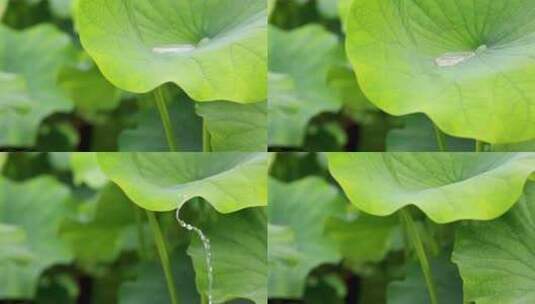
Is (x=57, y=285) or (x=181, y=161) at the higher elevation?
(x=181, y=161)

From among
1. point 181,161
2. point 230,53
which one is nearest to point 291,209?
point 181,161

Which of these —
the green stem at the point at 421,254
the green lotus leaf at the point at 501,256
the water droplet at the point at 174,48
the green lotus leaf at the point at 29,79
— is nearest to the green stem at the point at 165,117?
the water droplet at the point at 174,48

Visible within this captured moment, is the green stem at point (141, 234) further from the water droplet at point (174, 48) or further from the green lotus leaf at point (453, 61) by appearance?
the green lotus leaf at point (453, 61)

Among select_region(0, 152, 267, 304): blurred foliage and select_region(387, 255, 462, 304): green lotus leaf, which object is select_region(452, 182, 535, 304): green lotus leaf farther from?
select_region(0, 152, 267, 304): blurred foliage

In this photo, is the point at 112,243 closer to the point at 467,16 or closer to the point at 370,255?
the point at 370,255

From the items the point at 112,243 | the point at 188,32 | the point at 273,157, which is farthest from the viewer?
the point at 112,243

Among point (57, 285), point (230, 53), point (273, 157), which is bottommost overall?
point (57, 285)

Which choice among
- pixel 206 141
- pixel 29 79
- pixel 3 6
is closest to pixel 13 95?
pixel 29 79
